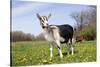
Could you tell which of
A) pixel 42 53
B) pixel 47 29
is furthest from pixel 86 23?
pixel 42 53

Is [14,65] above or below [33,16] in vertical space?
below

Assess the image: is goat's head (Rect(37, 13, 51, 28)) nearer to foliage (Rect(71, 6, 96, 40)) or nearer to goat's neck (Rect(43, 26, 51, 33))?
goat's neck (Rect(43, 26, 51, 33))

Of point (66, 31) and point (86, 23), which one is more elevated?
point (86, 23)

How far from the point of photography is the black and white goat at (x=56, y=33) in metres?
2.29

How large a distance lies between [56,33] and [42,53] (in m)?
0.30

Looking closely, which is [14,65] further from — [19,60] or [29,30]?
[29,30]

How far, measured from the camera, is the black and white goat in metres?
2.29

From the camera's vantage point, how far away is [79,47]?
8.02ft

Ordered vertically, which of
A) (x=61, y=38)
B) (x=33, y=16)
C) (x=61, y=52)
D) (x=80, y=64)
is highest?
(x=33, y=16)

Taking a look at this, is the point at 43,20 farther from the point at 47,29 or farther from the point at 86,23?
the point at 86,23

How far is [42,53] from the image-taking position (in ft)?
7.45

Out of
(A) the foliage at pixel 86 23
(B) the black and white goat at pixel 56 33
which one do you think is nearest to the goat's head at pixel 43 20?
(B) the black and white goat at pixel 56 33
